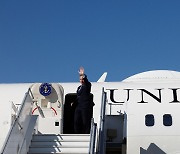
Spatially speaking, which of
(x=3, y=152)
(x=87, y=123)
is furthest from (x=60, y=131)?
(x=3, y=152)

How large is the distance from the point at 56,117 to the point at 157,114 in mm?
3041

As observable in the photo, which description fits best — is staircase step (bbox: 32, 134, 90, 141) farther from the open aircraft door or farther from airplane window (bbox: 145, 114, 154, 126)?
airplane window (bbox: 145, 114, 154, 126)

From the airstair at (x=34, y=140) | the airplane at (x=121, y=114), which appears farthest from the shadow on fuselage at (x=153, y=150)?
the airstair at (x=34, y=140)

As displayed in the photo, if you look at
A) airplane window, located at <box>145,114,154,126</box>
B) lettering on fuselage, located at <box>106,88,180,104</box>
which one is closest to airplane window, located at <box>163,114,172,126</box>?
airplane window, located at <box>145,114,154,126</box>

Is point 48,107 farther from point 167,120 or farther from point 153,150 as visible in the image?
point 167,120

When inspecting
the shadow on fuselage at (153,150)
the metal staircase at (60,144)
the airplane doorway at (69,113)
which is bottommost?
the metal staircase at (60,144)

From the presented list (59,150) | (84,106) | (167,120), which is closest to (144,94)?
(167,120)

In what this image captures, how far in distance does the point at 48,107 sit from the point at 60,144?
263 centimetres

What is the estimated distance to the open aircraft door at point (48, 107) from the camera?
1193 cm

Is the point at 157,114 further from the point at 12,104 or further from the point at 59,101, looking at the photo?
the point at 12,104

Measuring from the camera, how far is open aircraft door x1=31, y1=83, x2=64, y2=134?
1193cm

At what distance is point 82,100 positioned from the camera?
10336mm

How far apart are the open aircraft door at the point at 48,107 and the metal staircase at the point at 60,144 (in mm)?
1772

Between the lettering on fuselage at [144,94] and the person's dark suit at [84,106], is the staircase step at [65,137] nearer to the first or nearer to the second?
the person's dark suit at [84,106]
